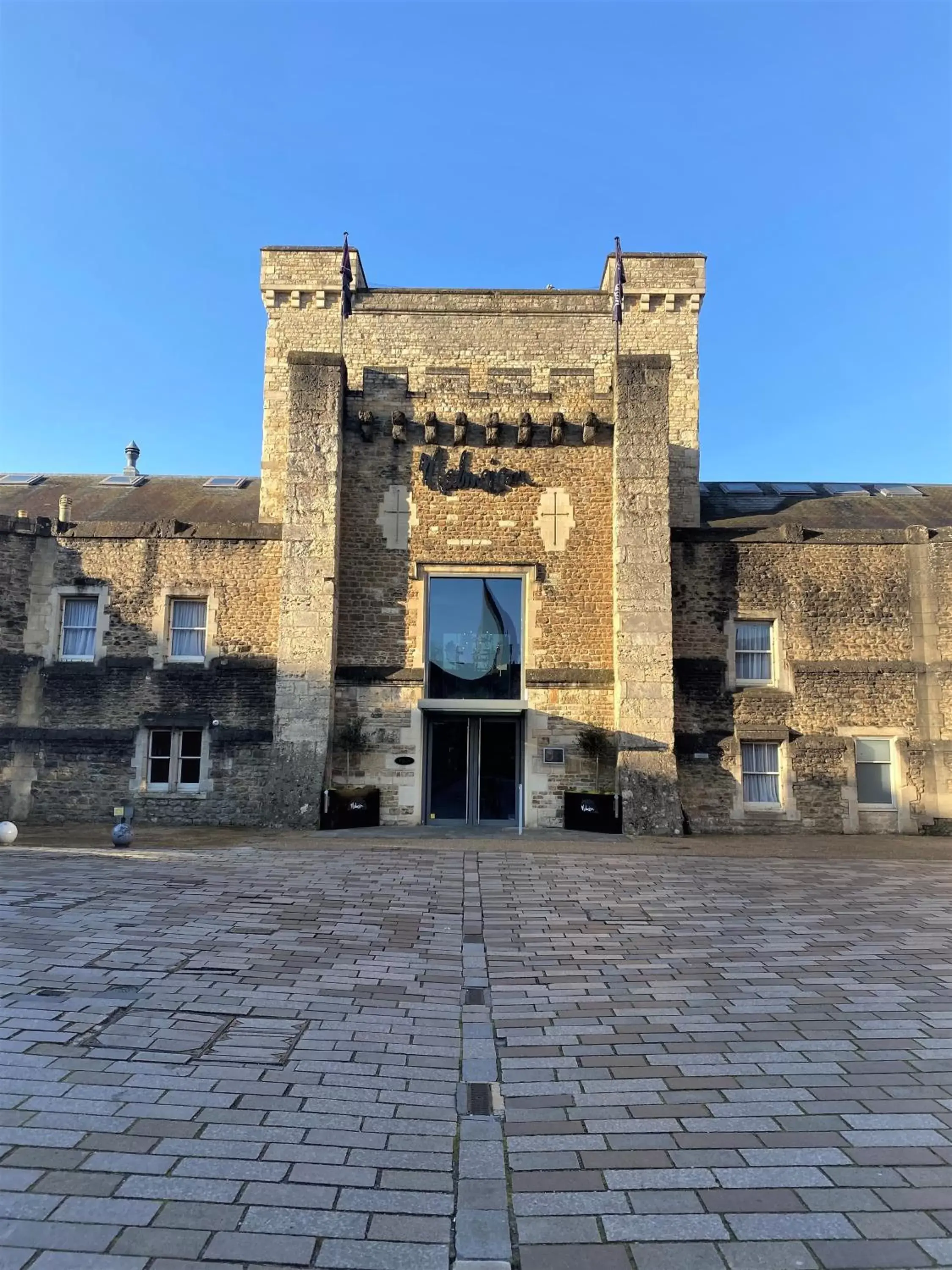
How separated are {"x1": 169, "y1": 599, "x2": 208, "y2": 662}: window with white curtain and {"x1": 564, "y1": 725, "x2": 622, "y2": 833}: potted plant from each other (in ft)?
27.2

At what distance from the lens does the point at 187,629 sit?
1666 centimetres

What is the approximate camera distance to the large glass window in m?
16.1

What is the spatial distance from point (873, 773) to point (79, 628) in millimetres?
17119

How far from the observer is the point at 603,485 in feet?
54.5

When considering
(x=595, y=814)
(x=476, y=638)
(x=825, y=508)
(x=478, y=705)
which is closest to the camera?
(x=595, y=814)

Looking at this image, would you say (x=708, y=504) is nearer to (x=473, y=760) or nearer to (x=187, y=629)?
(x=473, y=760)

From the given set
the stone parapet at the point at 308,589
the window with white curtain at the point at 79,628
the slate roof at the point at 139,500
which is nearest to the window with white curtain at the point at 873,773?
the stone parapet at the point at 308,589

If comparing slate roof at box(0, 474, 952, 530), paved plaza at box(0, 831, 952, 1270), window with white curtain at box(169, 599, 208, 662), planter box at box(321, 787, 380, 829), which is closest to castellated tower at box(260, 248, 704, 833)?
planter box at box(321, 787, 380, 829)

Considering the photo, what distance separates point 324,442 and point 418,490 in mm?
2196

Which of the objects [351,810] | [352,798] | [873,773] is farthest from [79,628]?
[873,773]

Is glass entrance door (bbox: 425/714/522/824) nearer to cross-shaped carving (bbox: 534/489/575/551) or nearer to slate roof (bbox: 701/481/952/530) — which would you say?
cross-shaped carving (bbox: 534/489/575/551)

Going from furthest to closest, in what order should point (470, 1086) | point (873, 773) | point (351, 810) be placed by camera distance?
point (873, 773), point (351, 810), point (470, 1086)

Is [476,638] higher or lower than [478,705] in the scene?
higher

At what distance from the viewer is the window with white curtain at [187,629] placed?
1656cm
